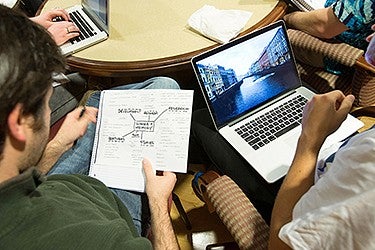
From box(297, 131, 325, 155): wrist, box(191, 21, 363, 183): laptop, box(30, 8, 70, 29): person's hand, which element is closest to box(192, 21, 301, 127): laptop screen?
box(191, 21, 363, 183): laptop

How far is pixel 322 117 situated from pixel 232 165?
0.38 meters

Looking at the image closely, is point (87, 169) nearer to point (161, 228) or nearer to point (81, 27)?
point (161, 228)

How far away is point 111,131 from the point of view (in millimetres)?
1402

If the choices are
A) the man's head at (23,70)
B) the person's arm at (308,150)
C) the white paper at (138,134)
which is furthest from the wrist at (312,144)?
the man's head at (23,70)

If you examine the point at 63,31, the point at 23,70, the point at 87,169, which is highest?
the point at 23,70

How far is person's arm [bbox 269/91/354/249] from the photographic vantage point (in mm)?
1089

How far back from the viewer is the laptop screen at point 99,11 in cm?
161

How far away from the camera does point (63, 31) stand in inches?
64.6

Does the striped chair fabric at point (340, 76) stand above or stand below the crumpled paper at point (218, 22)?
below

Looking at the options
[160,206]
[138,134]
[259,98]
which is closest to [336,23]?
[259,98]

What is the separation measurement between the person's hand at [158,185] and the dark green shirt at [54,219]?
0.50 feet

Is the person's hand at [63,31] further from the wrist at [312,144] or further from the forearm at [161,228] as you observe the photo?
the wrist at [312,144]

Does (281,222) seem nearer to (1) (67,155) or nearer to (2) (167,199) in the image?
(2) (167,199)

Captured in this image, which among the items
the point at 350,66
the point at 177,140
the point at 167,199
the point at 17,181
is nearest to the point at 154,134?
the point at 177,140
